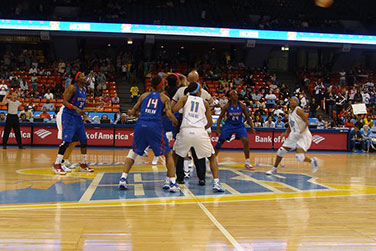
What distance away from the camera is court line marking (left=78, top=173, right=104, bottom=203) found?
5824mm

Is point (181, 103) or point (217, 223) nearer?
point (217, 223)

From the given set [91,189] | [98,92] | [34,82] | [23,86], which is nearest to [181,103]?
[91,189]

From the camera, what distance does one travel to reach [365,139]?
54.9 feet

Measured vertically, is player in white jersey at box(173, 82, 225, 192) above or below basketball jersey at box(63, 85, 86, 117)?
below

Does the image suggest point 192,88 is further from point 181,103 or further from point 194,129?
point 194,129

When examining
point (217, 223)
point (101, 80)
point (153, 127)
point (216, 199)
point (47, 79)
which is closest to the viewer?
point (217, 223)

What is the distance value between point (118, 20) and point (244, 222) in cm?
2156

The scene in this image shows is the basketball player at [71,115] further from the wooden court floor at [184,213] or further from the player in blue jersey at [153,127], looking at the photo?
the player in blue jersey at [153,127]

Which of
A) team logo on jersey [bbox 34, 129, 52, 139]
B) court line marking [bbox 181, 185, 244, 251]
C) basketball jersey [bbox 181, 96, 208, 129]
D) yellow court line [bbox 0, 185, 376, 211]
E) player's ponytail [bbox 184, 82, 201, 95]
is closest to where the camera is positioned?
court line marking [bbox 181, 185, 244, 251]

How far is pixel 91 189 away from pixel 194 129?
1981 millimetres

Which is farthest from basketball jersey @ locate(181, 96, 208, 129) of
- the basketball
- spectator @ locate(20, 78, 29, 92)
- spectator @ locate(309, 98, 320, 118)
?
the basketball

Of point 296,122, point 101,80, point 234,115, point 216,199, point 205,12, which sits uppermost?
point 205,12

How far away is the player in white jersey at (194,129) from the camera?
644 centimetres

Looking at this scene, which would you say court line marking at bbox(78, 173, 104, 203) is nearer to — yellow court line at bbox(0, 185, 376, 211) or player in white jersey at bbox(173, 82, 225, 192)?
yellow court line at bbox(0, 185, 376, 211)
